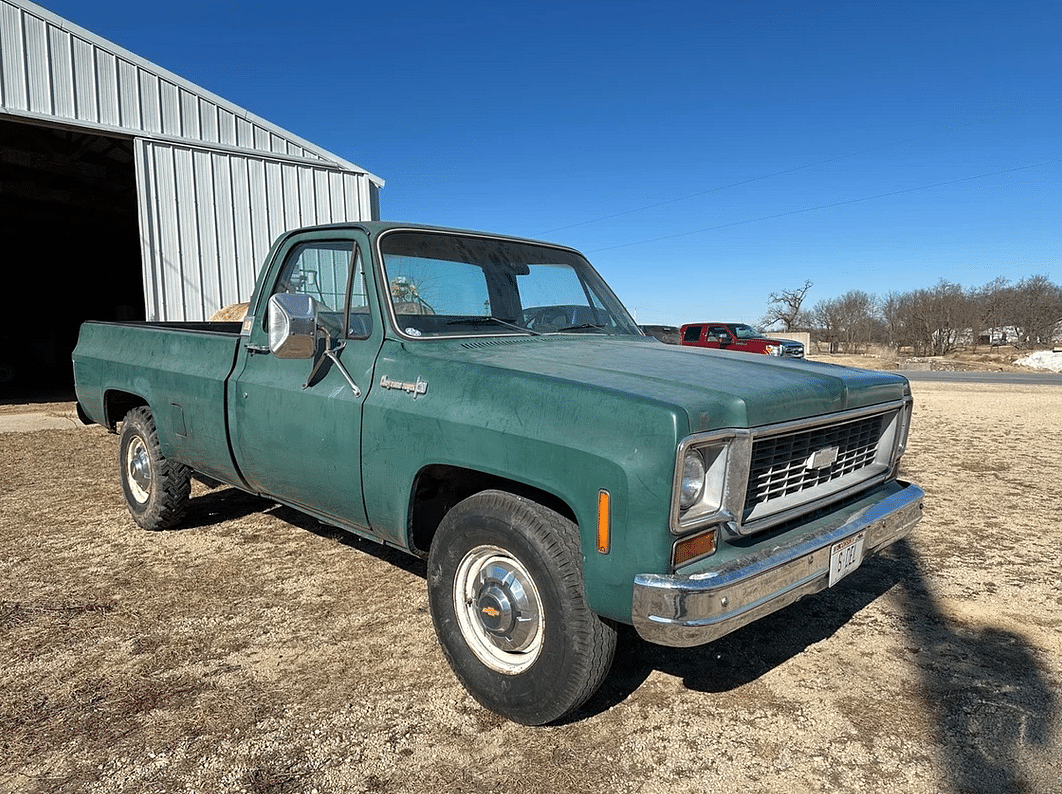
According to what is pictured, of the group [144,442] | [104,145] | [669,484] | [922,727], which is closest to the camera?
[669,484]

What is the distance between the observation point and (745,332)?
2238 centimetres

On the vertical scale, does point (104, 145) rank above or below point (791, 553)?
above

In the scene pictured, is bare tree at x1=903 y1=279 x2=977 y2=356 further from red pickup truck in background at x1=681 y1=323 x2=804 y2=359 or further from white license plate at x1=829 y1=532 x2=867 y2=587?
white license plate at x1=829 y1=532 x2=867 y2=587

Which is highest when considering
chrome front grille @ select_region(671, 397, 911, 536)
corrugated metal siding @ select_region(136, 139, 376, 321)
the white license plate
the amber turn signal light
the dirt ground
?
corrugated metal siding @ select_region(136, 139, 376, 321)

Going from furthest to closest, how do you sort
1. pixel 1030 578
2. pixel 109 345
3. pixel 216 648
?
1. pixel 109 345
2. pixel 1030 578
3. pixel 216 648

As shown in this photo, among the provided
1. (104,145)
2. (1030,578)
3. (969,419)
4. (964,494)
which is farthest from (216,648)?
(104,145)

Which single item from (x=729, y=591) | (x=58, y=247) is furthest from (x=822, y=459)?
(x=58, y=247)

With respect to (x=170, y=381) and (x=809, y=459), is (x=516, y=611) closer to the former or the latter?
(x=809, y=459)

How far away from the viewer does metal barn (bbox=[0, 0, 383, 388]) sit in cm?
952

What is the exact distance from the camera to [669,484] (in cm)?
210

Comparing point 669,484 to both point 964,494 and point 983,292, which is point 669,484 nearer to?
point 964,494

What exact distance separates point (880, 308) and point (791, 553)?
2567 inches

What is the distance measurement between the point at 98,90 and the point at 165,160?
1.20 meters

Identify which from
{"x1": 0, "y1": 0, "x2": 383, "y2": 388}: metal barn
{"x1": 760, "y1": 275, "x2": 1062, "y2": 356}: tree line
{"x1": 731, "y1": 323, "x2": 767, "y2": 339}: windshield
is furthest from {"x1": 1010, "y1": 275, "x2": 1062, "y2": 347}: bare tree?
{"x1": 0, "y1": 0, "x2": 383, "y2": 388}: metal barn
